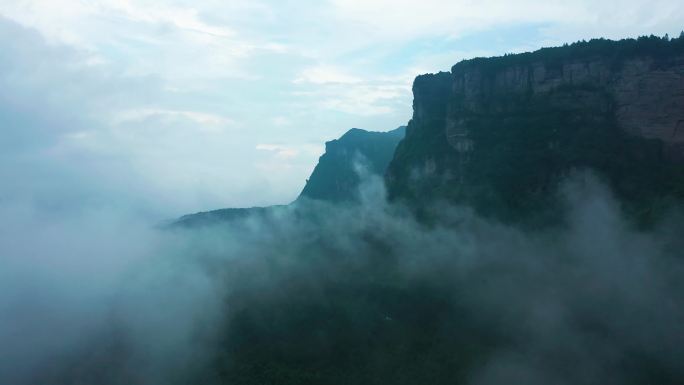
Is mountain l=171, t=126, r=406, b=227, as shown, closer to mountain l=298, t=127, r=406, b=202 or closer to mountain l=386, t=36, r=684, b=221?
mountain l=298, t=127, r=406, b=202

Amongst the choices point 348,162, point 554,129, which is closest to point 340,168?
point 348,162

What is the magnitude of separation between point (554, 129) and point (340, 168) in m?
82.4

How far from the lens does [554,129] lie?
8144cm

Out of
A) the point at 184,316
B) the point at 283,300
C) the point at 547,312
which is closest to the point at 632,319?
the point at 547,312

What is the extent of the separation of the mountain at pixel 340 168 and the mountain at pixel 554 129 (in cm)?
5184

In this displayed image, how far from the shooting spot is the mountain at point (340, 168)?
153 metres

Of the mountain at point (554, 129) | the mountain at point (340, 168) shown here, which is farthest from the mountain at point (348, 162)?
the mountain at point (554, 129)

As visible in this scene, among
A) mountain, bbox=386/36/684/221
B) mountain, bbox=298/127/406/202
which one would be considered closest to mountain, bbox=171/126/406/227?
mountain, bbox=298/127/406/202

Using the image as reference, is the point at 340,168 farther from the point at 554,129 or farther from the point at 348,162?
the point at 554,129

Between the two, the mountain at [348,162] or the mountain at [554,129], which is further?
the mountain at [348,162]

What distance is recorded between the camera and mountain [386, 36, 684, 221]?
235 feet

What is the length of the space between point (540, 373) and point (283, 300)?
111 feet

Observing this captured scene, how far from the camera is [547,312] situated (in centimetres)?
6212

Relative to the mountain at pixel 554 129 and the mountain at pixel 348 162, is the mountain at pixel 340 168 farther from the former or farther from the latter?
the mountain at pixel 554 129
